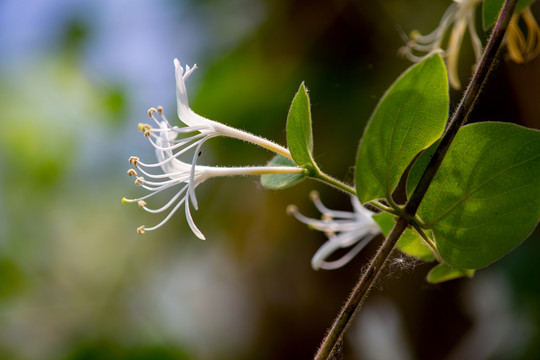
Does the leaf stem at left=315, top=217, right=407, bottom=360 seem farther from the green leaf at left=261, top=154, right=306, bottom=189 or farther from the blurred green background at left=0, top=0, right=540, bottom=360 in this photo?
the blurred green background at left=0, top=0, right=540, bottom=360

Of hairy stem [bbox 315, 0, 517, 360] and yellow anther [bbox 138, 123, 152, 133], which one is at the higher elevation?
yellow anther [bbox 138, 123, 152, 133]

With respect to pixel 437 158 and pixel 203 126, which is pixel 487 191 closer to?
pixel 437 158

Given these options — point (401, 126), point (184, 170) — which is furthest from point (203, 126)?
point (401, 126)

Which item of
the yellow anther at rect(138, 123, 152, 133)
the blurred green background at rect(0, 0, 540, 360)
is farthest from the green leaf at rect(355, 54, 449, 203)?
the blurred green background at rect(0, 0, 540, 360)

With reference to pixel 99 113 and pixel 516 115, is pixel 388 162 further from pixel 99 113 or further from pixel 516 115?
pixel 99 113

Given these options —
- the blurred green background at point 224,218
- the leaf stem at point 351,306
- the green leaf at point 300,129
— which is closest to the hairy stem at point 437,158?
the leaf stem at point 351,306
